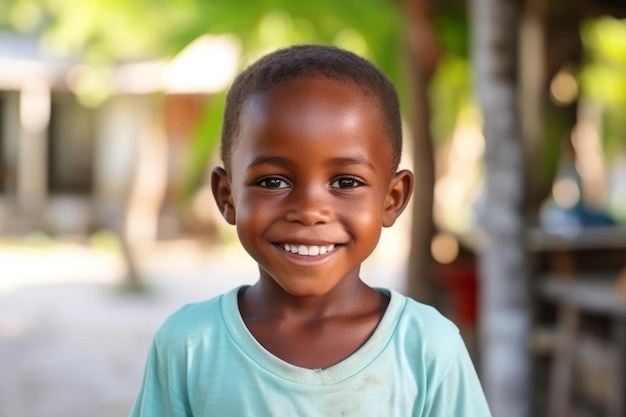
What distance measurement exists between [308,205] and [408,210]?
7820mm

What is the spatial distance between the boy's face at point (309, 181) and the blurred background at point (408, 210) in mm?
2678

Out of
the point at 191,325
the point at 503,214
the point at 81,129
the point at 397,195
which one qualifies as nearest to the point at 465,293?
the point at 503,214

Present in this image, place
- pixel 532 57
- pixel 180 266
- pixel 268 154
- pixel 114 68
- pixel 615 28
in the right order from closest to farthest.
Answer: pixel 268 154, pixel 532 57, pixel 615 28, pixel 180 266, pixel 114 68

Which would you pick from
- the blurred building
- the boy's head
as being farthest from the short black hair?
the blurred building

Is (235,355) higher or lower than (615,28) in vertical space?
lower

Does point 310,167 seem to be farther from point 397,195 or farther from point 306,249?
point 397,195

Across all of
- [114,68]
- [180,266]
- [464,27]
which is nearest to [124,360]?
[464,27]

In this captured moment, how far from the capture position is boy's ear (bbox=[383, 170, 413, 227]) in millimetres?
1590

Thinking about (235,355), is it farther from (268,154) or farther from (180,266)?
(180,266)

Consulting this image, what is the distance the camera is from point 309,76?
1.46 metres

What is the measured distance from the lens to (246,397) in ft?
4.69

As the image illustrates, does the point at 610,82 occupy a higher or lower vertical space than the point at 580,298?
higher

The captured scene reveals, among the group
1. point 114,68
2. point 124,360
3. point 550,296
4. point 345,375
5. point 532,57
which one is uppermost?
point 114,68

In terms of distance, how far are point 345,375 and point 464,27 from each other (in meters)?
5.18
